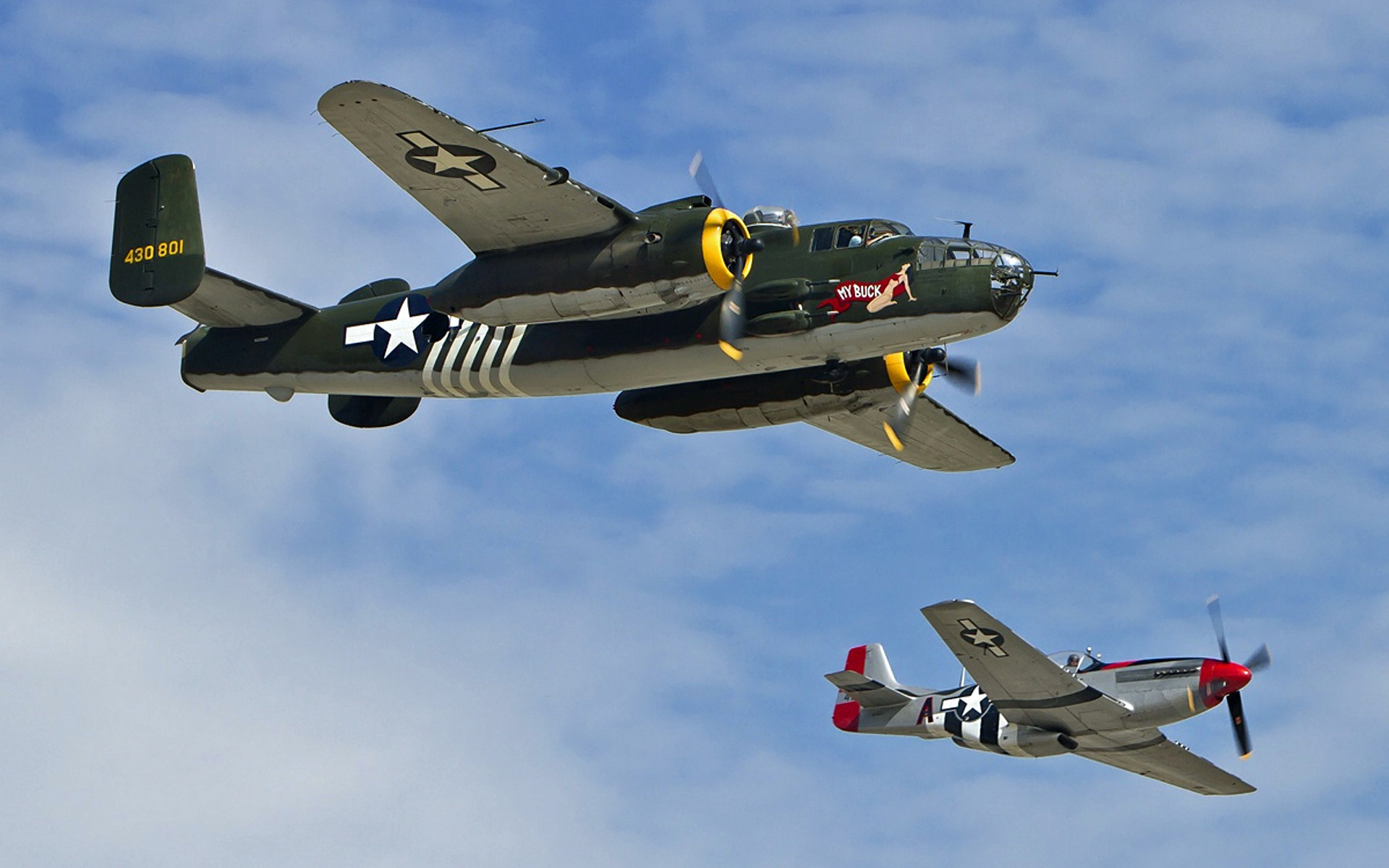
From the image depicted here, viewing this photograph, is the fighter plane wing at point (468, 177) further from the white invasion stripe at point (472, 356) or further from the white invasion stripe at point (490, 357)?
the white invasion stripe at point (472, 356)

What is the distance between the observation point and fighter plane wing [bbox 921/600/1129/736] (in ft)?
130

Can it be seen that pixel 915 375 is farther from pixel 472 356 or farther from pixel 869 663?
pixel 869 663

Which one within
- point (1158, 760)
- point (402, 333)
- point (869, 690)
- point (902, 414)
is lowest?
point (1158, 760)

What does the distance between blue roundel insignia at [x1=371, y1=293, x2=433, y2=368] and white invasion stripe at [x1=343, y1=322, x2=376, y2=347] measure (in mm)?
69

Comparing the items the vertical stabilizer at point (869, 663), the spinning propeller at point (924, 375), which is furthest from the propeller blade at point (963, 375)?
the vertical stabilizer at point (869, 663)

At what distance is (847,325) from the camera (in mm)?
31688

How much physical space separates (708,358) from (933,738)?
672 inches

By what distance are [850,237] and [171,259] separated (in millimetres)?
12747

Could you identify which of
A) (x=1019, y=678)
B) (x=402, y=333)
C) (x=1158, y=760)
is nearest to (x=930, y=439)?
(x=1019, y=678)

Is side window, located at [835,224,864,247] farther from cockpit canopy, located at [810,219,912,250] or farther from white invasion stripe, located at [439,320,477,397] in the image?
white invasion stripe, located at [439,320,477,397]

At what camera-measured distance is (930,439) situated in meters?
38.9

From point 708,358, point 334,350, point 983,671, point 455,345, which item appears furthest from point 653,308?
point 983,671

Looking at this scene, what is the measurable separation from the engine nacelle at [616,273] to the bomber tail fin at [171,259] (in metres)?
5.75

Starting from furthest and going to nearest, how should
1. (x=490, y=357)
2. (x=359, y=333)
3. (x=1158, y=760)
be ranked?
(x=1158, y=760), (x=359, y=333), (x=490, y=357)
